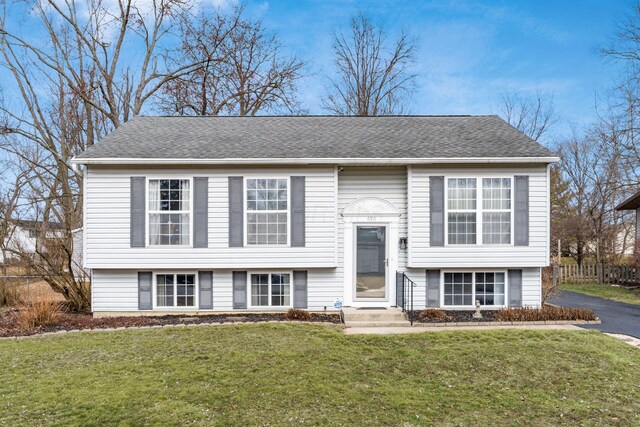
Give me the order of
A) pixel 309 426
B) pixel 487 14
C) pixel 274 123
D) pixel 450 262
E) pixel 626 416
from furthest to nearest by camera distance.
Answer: pixel 487 14
pixel 274 123
pixel 450 262
pixel 626 416
pixel 309 426

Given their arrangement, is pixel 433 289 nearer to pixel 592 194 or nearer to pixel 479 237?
pixel 479 237

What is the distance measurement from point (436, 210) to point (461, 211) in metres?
0.62

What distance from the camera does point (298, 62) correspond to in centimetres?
2280

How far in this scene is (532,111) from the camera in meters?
25.5

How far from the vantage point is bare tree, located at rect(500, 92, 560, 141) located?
82.3ft

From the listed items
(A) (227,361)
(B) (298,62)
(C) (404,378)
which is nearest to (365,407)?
(C) (404,378)

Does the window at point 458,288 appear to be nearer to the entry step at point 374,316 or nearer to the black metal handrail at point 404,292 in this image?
the black metal handrail at point 404,292

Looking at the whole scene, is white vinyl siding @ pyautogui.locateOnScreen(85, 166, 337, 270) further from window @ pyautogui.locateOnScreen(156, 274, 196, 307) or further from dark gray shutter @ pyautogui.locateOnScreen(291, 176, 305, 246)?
window @ pyautogui.locateOnScreen(156, 274, 196, 307)

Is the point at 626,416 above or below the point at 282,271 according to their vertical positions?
below

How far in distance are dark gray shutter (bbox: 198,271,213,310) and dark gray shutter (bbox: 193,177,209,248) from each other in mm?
771

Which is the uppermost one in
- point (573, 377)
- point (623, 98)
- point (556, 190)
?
point (623, 98)

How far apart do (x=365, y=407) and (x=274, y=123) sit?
9667 millimetres

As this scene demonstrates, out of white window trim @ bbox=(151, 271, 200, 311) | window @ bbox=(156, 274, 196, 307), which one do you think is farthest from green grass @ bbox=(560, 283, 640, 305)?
window @ bbox=(156, 274, 196, 307)

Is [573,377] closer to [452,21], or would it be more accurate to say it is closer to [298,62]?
[452,21]
